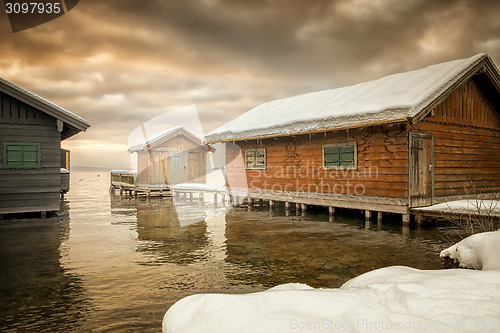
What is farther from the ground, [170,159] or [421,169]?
[170,159]

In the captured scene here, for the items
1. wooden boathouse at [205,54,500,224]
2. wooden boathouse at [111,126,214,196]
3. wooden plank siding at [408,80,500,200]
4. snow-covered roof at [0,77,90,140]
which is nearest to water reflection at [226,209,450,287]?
wooden boathouse at [205,54,500,224]

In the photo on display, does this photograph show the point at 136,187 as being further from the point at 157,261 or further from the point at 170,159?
the point at 157,261

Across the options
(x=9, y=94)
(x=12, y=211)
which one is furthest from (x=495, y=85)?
(x=12, y=211)

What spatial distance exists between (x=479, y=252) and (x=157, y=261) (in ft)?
19.7

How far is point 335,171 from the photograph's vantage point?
14.5 m

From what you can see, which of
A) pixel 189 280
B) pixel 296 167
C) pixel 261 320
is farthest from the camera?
pixel 296 167

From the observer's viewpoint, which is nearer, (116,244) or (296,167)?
(116,244)

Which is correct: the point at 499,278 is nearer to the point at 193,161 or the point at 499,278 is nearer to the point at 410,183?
the point at 410,183

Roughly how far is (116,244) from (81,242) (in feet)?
3.71

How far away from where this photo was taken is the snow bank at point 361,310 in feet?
7.76

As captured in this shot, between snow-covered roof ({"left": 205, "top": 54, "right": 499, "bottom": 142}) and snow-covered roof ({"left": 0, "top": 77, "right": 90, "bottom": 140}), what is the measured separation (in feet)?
24.3

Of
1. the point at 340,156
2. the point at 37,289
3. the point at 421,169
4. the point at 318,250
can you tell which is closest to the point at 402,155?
the point at 421,169

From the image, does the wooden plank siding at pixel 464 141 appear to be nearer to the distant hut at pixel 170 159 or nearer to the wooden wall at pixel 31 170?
the wooden wall at pixel 31 170

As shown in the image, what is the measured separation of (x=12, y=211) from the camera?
14.1 m
